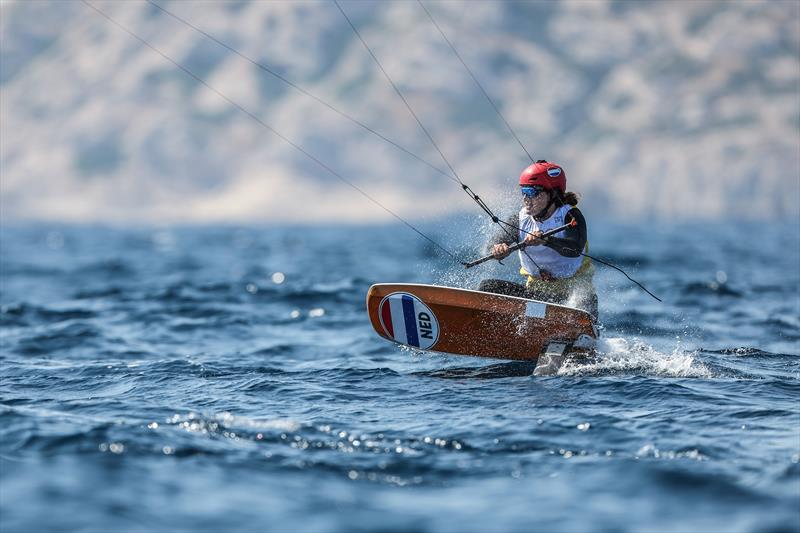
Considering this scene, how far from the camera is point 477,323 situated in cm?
1133

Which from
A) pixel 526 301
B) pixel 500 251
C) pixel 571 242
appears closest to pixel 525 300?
pixel 526 301

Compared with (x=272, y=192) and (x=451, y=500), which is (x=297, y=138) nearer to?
(x=272, y=192)

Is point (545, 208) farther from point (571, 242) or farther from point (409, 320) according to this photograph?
point (409, 320)

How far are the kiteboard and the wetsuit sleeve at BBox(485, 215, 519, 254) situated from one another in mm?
896

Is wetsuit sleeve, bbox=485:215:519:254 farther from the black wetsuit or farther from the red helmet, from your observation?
the red helmet

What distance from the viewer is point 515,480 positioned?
273 inches

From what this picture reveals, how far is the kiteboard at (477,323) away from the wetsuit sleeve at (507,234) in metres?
0.90

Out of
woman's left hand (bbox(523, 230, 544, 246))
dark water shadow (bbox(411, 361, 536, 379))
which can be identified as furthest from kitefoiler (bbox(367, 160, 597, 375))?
dark water shadow (bbox(411, 361, 536, 379))

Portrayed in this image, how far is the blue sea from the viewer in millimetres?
6258

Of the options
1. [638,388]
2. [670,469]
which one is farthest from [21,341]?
[670,469]

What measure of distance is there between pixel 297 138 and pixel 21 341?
177 meters

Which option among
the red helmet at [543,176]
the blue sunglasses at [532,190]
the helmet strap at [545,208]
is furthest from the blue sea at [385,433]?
the red helmet at [543,176]

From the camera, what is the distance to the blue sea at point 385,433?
246 inches

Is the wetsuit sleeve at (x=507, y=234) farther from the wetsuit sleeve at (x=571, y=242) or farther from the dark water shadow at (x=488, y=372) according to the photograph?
the dark water shadow at (x=488, y=372)
